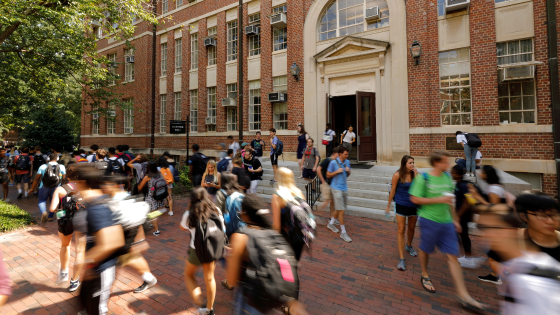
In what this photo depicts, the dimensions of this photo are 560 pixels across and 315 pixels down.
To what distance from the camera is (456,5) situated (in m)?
9.85

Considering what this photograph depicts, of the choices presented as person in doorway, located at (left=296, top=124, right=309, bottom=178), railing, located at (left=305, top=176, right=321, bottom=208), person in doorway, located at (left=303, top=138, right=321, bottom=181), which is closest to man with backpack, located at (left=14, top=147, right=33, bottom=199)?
person in doorway, located at (left=296, top=124, right=309, bottom=178)

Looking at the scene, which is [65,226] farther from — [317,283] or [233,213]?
[317,283]

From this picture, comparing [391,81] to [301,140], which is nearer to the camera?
[301,140]

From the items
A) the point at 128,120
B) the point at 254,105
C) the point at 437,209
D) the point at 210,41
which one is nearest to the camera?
the point at 437,209

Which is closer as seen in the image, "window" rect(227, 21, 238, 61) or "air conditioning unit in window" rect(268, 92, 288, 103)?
"air conditioning unit in window" rect(268, 92, 288, 103)

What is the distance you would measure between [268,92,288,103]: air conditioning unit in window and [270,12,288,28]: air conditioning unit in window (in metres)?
3.50

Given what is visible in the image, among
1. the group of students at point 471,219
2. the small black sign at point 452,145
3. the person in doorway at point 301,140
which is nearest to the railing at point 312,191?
the person in doorway at point 301,140

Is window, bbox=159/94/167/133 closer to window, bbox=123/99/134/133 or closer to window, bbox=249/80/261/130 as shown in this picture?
window, bbox=123/99/134/133

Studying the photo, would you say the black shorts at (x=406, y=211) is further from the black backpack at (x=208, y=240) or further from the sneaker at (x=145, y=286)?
the sneaker at (x=145, y=286)

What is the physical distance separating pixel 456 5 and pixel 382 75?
10.9 ft

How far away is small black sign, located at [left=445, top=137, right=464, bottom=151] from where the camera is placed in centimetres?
996

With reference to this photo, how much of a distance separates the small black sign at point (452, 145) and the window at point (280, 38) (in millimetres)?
8762

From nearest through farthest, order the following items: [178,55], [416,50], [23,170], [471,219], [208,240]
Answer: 1. [208,240]
2. [471,219]
3. [416,50]
4. [23,170]
5. [178,55]

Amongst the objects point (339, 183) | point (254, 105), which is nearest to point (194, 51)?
point (254, 105)
